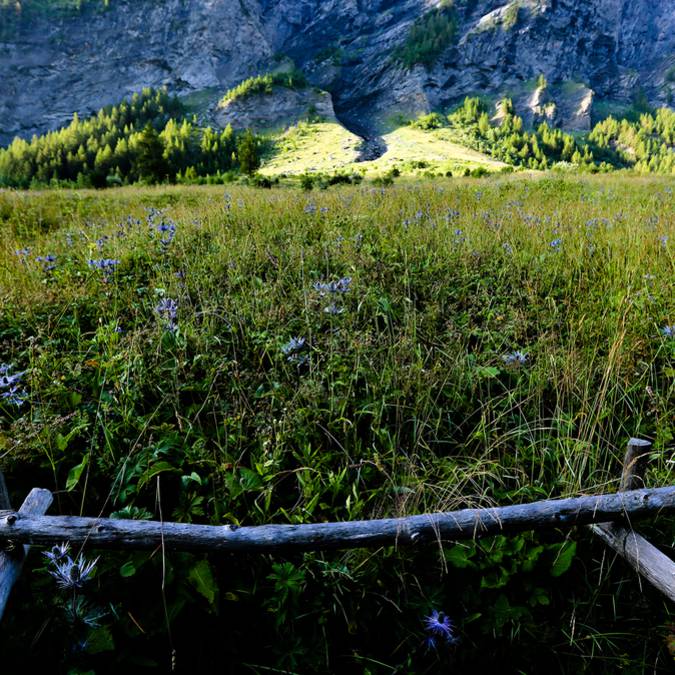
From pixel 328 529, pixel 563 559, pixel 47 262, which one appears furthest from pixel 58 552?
pixel 47 262

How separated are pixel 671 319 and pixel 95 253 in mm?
5482

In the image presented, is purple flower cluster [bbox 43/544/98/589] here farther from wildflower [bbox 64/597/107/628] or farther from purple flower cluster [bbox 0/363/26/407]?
purple flower cluster [bbox 0/363/26/407]

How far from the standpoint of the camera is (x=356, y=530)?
157 centimetres

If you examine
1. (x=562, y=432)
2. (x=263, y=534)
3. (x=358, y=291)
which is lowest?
(x=562, y=432)

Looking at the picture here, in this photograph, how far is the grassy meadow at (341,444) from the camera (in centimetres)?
162

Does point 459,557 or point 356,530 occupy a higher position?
point 356,530

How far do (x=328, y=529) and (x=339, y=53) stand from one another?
Answer: 20281 cm

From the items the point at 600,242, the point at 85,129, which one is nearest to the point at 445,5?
the point at 85,129

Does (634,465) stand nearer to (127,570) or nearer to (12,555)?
(127,570)

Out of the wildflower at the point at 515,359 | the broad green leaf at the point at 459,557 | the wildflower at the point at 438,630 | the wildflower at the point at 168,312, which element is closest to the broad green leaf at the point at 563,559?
the broad green leaf at the point at 459,557

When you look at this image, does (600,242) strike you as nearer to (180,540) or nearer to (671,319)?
(671,319)

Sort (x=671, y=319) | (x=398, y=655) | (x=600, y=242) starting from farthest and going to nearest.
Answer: (x=600, y=242) → (x=671, y=319) → (x=398, y=655)

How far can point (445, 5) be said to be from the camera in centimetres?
17225

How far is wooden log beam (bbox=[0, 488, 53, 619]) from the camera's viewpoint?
4.54 feet
